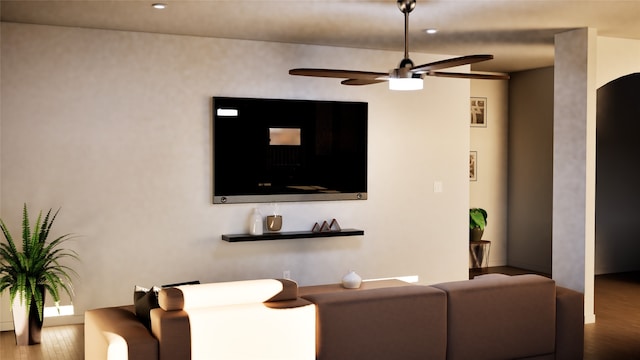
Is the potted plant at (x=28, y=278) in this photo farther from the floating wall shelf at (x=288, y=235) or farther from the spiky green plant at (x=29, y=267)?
the floating wall shelf at (x=288, y=235)

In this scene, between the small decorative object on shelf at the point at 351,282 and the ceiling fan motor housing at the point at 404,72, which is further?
the small decorative object on shelf at the point at 351,282

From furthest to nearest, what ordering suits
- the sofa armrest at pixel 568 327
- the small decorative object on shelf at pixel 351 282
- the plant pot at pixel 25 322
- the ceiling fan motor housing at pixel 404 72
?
the small decorative object on shelf at pixel 351 282
the plant pot at pixel 25 322
the ceiling fan motor housing at pixel 404 72
the sofa armrest at pixel 568 327

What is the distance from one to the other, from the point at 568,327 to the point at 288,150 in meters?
3.09

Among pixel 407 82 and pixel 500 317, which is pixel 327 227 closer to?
pixel 407 82

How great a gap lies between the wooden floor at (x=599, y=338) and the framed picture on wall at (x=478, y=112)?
9.01ft

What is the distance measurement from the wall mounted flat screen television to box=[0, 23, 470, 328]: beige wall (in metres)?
0.11

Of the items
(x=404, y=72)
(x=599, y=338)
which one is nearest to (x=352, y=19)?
(x=404, y=72)

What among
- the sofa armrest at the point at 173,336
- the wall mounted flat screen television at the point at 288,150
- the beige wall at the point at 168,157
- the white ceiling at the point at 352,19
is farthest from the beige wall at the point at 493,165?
the sofa armrest at the point at 173,336

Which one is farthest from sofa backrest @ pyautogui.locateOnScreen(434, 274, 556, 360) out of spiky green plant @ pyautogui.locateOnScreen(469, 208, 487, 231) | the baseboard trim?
spiky green plant @ pyautogui.locateOnScreen(469, 208, 487, 231)

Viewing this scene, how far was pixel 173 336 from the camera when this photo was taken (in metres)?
3.25

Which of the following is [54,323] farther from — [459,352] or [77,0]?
[459,352]

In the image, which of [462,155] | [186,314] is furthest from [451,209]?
[186,314]

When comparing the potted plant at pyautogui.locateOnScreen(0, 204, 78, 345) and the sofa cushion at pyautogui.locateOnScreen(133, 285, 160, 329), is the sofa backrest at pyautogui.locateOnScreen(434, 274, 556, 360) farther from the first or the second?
the potted plant at pyautogui.locateOnScreen(0, 204, 78, 345)

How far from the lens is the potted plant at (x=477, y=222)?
332 inches
